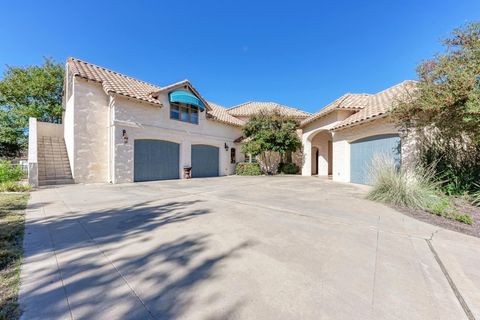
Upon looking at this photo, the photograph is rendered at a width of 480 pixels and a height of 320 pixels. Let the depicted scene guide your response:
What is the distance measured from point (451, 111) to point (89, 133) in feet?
53.1

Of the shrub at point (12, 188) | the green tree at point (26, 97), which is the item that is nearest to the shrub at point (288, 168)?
the shrub at point (12, 188)

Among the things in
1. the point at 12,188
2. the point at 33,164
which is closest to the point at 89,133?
the point at 33,164

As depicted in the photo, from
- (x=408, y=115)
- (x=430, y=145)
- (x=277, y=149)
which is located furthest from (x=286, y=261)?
(x=277, y=149)

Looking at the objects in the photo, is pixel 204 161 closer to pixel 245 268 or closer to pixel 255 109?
pixel 255 109

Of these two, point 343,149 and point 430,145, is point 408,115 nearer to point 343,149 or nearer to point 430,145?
point 430,145

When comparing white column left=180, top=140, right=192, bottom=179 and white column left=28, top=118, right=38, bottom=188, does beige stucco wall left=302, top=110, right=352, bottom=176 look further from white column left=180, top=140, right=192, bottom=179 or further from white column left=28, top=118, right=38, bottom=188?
white column left=28, top=118, right=38, bottom=188

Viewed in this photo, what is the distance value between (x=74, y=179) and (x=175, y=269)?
11578mm

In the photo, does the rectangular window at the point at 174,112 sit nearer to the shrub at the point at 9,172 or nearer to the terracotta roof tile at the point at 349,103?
the shrub at the point at 9,172

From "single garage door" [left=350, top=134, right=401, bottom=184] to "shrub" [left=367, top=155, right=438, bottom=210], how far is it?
195 cm

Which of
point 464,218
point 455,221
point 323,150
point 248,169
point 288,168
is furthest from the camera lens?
point 288,168

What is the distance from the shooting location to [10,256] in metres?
2.93

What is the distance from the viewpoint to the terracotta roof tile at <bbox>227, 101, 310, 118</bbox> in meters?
22.6

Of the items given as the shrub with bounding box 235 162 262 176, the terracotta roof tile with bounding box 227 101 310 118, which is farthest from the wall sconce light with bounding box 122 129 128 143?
the terracotta roof tile with bounding box 227 101 310 118

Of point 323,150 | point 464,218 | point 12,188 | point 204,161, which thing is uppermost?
point 323,150
